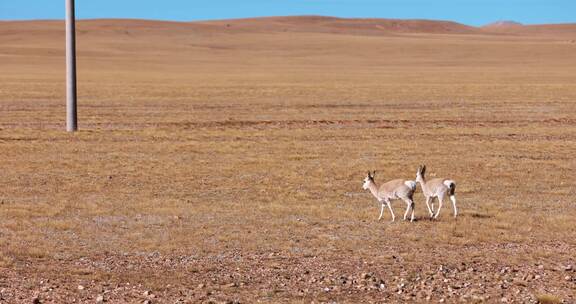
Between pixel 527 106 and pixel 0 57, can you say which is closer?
pixel 527 106

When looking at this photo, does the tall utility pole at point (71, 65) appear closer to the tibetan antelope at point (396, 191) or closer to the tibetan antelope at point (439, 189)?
the tibetan antelope at point (396, 191)

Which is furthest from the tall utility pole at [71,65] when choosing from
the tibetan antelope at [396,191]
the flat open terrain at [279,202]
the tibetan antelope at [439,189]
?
the tibetan antelope at [439,189]

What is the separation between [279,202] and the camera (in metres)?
14.9

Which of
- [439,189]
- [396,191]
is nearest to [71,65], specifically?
[396,191]

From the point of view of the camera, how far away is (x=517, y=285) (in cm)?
927

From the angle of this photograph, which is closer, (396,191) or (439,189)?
(396,191)

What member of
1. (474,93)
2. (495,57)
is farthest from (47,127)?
(495,57)

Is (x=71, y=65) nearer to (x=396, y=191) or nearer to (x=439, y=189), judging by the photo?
(x=396, y=191)

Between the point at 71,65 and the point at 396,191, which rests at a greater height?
the point at 71,65

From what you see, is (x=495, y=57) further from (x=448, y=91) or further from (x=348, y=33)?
(x=348, y=33)

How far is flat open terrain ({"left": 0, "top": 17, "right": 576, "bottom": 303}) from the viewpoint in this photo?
9.43 meters

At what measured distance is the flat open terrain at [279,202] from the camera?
9430 millimetres

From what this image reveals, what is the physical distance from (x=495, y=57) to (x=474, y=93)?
6885 centimetres

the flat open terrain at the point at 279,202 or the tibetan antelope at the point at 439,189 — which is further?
the tibetan antelope at the point at 439,189
